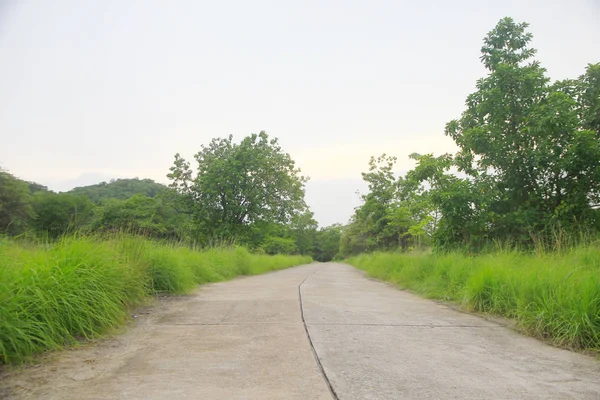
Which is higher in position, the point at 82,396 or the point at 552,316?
the point at 552,316

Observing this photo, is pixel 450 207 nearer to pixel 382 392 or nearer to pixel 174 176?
pixel 382 392

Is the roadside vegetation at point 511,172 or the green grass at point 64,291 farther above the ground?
the roadside vegetation at point 511,172

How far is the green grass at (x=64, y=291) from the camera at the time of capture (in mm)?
2920

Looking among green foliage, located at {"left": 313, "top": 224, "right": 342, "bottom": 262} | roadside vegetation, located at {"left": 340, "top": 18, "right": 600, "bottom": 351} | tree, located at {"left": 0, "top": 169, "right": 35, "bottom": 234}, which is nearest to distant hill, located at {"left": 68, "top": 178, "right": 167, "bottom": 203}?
tree, located at {"left": 0, "top": 169, "right": 35, "bottom": 234}

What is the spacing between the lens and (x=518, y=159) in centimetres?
998

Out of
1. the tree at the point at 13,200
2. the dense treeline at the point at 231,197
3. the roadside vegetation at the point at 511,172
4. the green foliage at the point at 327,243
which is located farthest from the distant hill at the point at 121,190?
the green foliage at the point at 327,243

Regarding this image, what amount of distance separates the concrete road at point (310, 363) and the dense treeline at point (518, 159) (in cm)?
619

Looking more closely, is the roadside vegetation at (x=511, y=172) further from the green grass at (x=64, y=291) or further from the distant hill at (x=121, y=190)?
the distant hill at (x=121, y=190)

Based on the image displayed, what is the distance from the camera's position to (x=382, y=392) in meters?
2.36

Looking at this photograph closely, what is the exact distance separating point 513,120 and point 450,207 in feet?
10.7

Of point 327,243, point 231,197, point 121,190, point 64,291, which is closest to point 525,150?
point 64,291

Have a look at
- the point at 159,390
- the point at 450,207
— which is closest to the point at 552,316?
the point at 159,390

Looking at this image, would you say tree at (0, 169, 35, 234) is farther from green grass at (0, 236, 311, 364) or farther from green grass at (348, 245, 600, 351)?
green grass at (348, 245, 600, 351)

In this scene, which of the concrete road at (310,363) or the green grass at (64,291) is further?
the green grass at (64,291)
